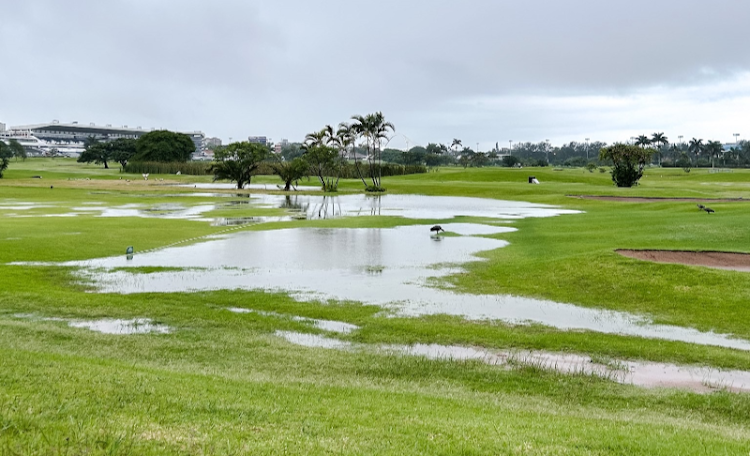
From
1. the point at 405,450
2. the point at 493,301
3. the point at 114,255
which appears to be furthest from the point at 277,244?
the point at 405,450

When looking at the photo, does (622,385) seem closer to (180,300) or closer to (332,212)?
(180,300)

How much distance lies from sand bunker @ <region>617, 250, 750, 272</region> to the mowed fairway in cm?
91

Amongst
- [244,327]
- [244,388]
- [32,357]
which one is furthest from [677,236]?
[32,357]

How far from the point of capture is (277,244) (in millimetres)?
31891

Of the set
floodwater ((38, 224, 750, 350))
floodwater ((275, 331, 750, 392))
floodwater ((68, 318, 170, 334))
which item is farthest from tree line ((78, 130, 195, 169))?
floodwater ((275, 331, 750, 392))

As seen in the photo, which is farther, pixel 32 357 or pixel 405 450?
pixel 32 357

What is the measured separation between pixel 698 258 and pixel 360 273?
12.2 meters

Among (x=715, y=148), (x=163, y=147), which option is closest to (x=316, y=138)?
(x=163, y=147)

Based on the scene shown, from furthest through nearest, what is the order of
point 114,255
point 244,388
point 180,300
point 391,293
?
point 114,255 < point 391,293 < point 180,300 < point 244,388

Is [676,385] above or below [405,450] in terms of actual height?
below

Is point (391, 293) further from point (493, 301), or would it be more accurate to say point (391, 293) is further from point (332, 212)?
point (332, 212)

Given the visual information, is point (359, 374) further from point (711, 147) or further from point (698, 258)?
point (711, 147)

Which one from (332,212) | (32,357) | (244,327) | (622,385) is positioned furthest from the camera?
(332,212)

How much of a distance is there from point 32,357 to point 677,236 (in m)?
26.3
